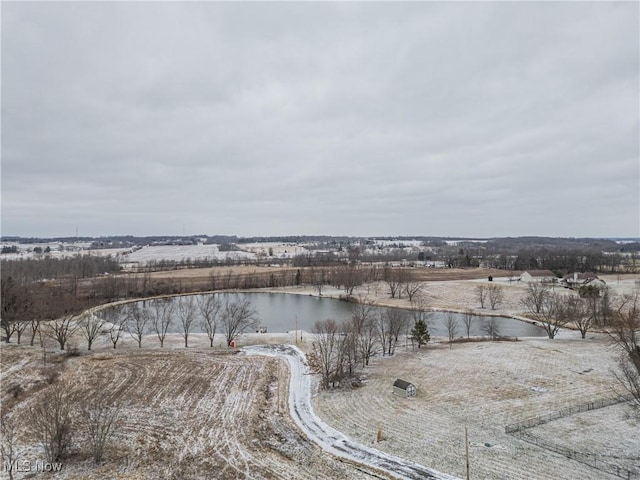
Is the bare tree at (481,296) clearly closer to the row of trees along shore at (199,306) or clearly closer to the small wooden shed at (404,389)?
the row of trees along shore at (199,306)

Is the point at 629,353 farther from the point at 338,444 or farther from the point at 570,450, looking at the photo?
the point at 338,444

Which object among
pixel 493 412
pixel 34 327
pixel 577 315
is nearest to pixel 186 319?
pixel 34 327

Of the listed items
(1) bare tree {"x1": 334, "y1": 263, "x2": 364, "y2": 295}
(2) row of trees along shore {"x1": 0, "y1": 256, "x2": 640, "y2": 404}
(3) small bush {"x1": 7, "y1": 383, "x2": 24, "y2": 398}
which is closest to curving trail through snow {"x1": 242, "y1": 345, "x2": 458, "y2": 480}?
(2) row of trees along shore {"x1": 0, "y1": 256, "x2": 640, "y2": 404}

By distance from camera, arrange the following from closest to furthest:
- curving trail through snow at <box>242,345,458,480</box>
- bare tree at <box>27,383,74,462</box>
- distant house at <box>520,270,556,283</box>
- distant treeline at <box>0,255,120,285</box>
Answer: curving trail through snow at <box>242,345,458,480</box>, bare tree at <box>27,383,74,462</box>, distant house at <box>520,270,556,283</box>, distant treeline at <box>0,255,120,285</box>

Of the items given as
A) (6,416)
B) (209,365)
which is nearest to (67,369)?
(6,416)

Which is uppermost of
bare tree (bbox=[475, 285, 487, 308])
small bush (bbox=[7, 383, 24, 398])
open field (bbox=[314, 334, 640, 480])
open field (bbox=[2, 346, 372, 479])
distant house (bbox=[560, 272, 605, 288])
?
distant house (bbox=[560, 272, 605, 288])

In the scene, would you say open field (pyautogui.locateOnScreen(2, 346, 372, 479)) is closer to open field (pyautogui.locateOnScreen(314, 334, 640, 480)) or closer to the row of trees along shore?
open field (pyautogui.locateOnScreen(314, 334, 640, 480))

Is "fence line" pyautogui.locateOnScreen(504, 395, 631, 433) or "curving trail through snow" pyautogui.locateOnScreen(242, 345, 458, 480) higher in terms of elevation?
"fence line" pyautogui.locateOnScreen(504, 395, 631, 433)
